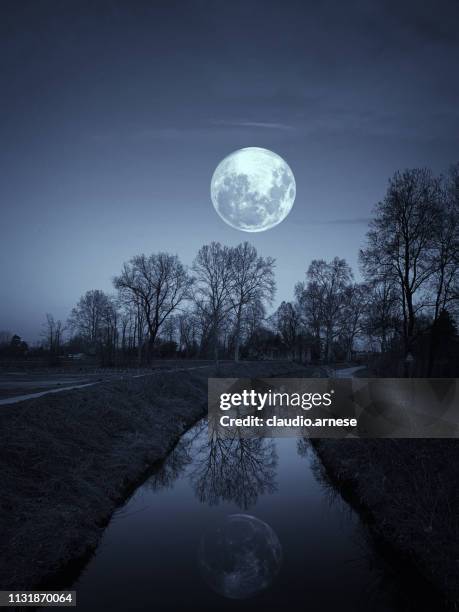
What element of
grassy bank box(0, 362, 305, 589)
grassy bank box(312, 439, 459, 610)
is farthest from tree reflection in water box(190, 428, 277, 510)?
grassy bank box(312, 439, 459, 610)

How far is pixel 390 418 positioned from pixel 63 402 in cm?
1196

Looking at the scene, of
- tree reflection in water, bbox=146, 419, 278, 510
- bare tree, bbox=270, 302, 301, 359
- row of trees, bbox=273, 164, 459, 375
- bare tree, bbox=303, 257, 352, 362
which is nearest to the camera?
tree reflection in water, bbox=146, 419, 278, 510

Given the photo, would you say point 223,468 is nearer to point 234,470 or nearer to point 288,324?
point 234,470

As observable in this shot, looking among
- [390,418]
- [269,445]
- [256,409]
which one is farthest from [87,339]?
[390,418]

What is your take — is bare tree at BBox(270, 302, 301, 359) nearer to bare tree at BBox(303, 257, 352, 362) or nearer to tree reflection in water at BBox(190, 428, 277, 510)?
bare tree at BBox(303, 257, 352, 362)

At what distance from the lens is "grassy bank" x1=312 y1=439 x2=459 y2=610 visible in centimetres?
774

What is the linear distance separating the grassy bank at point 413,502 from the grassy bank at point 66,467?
6751 millimetres

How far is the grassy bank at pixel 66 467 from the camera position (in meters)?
7.45

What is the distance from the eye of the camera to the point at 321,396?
1068 inches

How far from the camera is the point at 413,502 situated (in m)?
9.46

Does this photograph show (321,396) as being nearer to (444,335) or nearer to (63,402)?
(444,335)

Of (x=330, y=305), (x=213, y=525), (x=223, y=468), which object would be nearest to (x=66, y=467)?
(x=213, y=525)

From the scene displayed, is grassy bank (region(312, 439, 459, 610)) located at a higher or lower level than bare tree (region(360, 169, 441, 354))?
lower

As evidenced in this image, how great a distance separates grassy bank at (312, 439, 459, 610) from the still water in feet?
1.94
